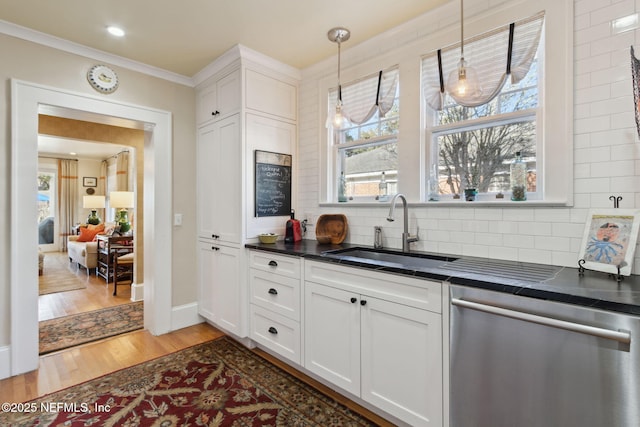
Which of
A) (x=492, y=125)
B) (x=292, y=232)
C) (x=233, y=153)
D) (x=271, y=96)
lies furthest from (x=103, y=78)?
(x=492, y=125)

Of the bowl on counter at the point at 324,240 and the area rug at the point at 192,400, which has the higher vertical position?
the bowl on counter at the point at 324,240

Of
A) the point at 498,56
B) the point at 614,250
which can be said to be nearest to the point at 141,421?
the point at 614,250

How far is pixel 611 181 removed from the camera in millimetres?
1562

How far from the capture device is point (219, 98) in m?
3.00

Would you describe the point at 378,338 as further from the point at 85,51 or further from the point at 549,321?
the point at 85,51

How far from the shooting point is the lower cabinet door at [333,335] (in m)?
1.88

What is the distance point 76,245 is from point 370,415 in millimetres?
6607

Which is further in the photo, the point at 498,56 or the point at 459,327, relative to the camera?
the point at 498,56

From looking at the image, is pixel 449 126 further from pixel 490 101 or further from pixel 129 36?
pixel 129 36

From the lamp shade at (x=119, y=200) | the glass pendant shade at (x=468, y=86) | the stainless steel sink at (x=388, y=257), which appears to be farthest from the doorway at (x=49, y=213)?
the glass pendant shade at (x=468, y=86)

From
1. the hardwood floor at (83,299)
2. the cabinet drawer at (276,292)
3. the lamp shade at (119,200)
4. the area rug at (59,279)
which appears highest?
the lamp shade at (119,200)

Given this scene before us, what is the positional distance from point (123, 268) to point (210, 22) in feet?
14.0

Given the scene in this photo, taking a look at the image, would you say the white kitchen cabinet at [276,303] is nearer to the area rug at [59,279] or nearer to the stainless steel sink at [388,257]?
the stainless steel sink at [388,257]

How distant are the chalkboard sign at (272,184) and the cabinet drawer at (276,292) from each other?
58 centimetres
